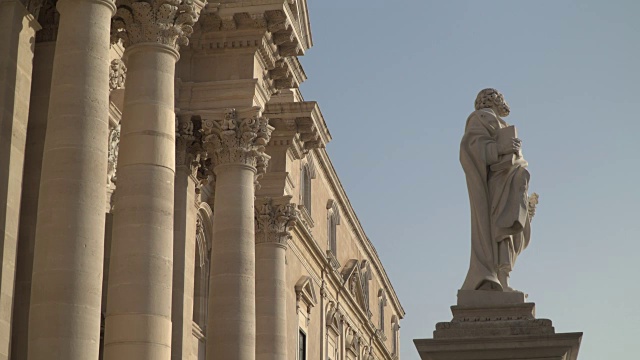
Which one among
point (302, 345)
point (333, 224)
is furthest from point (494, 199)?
point (333, 224)

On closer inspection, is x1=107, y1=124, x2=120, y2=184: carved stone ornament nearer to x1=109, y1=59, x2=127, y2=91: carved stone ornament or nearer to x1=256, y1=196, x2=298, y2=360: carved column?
x1=109, y1=59, x2=127, y2=91: carved stone ornament

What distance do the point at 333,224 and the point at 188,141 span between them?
2740cm

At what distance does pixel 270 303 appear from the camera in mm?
28562

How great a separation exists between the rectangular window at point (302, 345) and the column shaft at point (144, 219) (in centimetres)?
2271

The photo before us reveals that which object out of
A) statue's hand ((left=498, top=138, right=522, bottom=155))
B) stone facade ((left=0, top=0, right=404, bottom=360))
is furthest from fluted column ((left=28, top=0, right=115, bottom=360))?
statue's hand ((left=498, top=138, right=522, bottom=155))

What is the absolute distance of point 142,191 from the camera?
1884cm

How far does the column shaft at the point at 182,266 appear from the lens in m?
24.0

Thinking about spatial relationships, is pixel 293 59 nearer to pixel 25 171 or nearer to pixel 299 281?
pixel 25 171

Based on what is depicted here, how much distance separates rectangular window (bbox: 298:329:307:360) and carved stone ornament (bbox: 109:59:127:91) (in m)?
19.2

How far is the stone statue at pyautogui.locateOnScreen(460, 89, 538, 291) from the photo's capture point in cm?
1424

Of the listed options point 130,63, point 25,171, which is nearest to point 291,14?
point 130,63

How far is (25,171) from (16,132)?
1.21 m

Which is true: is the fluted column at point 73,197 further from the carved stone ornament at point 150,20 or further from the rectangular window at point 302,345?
the rectangular window at point 302,345

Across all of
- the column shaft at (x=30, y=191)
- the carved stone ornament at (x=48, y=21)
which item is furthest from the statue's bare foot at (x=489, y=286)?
the carved stone ornament at (x=48, y=21)
